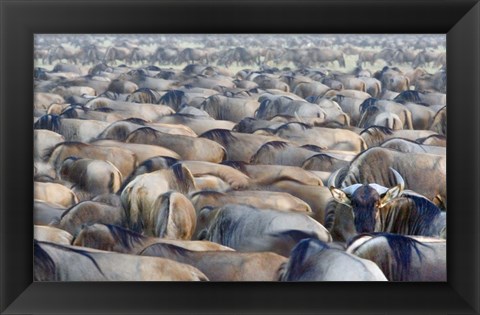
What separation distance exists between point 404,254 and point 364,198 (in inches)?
10.9

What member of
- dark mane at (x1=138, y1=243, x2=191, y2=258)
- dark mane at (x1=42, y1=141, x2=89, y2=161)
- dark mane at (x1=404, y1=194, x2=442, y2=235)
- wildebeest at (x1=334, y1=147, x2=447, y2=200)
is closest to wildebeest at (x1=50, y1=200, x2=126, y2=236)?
dark mane at (x1=138, y1=243, x2=191, y2=258)

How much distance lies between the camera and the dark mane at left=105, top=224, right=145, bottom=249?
2713 mm

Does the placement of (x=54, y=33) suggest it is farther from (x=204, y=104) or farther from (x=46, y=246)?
(x=46, y=246)

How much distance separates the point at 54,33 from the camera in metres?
2.80

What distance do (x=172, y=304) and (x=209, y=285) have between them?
6.5 inches

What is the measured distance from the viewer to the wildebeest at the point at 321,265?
106 inches

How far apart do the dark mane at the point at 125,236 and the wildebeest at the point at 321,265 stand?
60 centimetres

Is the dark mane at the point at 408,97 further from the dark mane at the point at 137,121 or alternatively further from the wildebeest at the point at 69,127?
the wildebeest at the point at 69,127

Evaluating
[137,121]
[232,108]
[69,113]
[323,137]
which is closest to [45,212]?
[69,113]

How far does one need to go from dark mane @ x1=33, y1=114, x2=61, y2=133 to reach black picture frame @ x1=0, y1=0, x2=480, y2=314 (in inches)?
1.9

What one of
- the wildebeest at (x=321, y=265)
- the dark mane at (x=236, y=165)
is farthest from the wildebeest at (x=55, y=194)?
the wildebeest at (x=321, y=265)

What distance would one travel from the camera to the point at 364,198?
2.73 metres

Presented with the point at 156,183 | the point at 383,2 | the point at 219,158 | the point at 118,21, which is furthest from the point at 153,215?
the point at 383,2

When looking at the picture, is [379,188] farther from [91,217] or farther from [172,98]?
[91,217]
